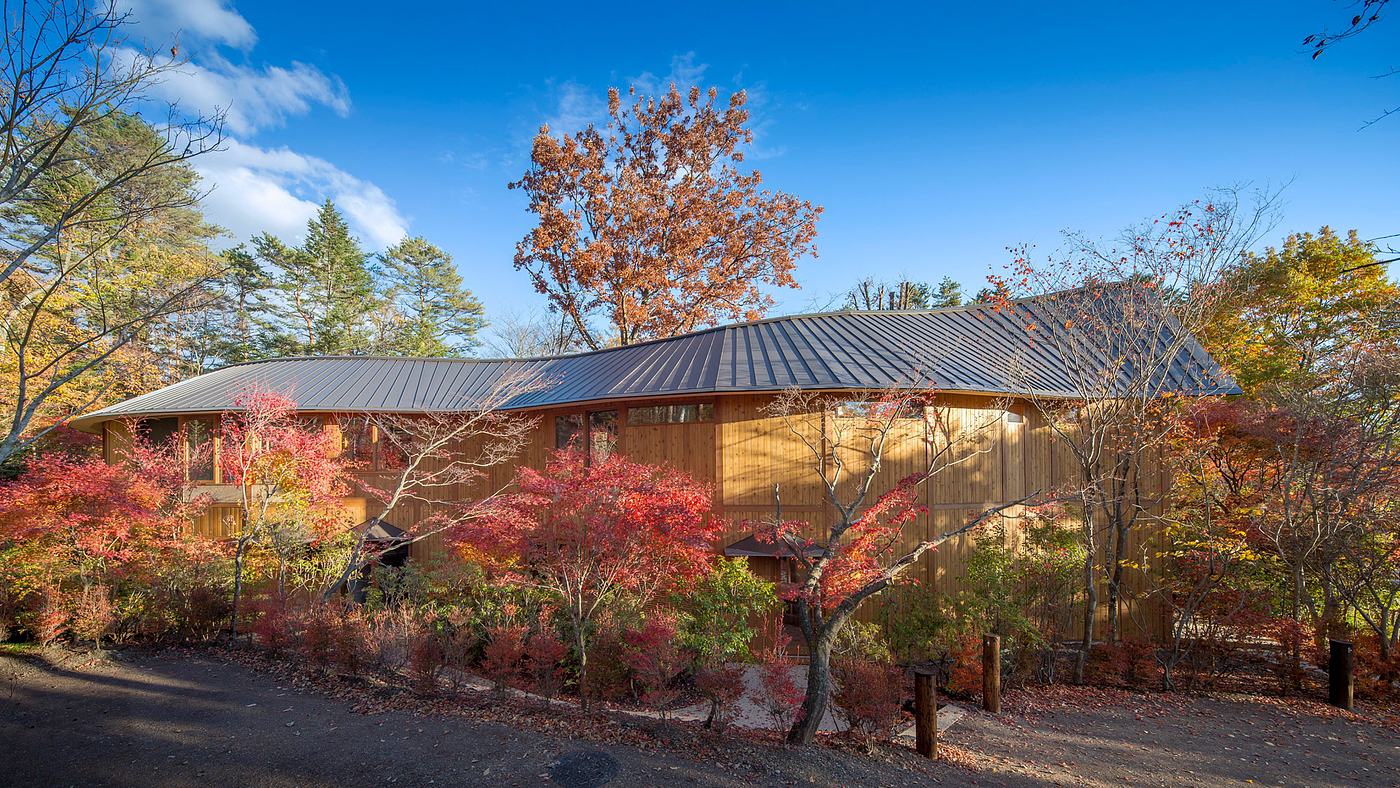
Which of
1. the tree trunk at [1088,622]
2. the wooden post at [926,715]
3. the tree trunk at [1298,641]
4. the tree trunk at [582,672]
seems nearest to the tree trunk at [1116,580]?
the tree trunk at [1088,622]

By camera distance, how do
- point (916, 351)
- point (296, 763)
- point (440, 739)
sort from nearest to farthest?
point (296, 763)
point (440, 739)
point (916, 351)

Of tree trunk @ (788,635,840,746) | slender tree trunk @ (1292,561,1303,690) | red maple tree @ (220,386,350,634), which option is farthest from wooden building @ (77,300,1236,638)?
tree trunk @ (788,635,840,746)

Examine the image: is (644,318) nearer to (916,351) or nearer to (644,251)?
(644,251)

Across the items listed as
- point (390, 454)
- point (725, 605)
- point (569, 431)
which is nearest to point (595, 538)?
point (725, 605)

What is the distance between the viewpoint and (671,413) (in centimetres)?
1097

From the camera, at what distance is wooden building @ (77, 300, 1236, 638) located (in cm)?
1009

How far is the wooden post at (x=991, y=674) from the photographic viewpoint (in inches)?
313

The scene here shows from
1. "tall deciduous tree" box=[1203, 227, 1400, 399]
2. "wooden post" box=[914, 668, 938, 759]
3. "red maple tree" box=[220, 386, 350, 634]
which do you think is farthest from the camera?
"tall deciduous tree" box=[1203, 227, 1400, 399]

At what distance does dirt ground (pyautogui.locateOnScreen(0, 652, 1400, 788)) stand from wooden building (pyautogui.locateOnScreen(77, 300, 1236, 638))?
3.45 metres

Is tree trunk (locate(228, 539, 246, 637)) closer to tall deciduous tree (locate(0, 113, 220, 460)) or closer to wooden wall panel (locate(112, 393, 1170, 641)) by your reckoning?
wooden wall panel (locate(112, 393, 1170, 641))

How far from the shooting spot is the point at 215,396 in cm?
1356

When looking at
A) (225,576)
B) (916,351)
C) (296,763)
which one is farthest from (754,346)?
(225,576)

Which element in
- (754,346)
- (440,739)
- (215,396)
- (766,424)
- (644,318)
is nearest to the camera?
(440,739)

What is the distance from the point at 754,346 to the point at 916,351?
3104 millimetres
